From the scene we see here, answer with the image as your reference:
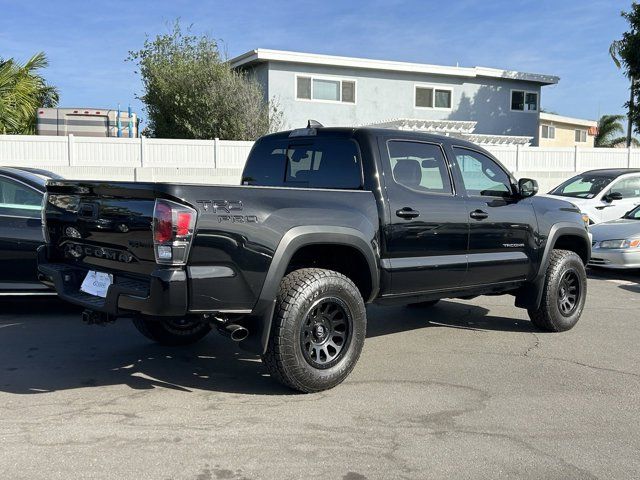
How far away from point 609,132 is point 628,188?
3685cm

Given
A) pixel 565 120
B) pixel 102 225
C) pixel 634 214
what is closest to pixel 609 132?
pixel 565 120

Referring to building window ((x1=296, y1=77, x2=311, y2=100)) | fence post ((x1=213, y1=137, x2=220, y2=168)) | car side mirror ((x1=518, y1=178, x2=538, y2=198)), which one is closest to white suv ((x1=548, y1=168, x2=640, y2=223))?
car side mirror ((x1=518, y1=178, x2=538, y2=198))

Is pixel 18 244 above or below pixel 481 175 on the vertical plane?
below

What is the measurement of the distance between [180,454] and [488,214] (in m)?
3.64

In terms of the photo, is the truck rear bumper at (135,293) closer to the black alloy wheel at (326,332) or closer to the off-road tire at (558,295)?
the black alloy wheel at (326,332)

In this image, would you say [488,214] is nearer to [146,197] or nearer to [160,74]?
[146,197]

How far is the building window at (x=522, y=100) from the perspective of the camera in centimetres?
3027

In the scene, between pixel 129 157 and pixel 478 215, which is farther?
pixel 129 157

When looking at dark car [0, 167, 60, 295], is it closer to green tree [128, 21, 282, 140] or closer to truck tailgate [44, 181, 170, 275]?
truck tailgate [44, 181, 170, 275]

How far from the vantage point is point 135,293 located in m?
4.11

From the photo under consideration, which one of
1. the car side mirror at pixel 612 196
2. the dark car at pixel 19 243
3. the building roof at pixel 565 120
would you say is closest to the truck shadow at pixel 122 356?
the dark car at pixel 19 243

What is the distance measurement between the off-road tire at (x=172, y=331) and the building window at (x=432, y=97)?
23.4 meters

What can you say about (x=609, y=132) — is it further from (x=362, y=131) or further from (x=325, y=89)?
(x=362, y=131)

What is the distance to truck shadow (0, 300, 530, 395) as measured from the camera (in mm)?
4910
